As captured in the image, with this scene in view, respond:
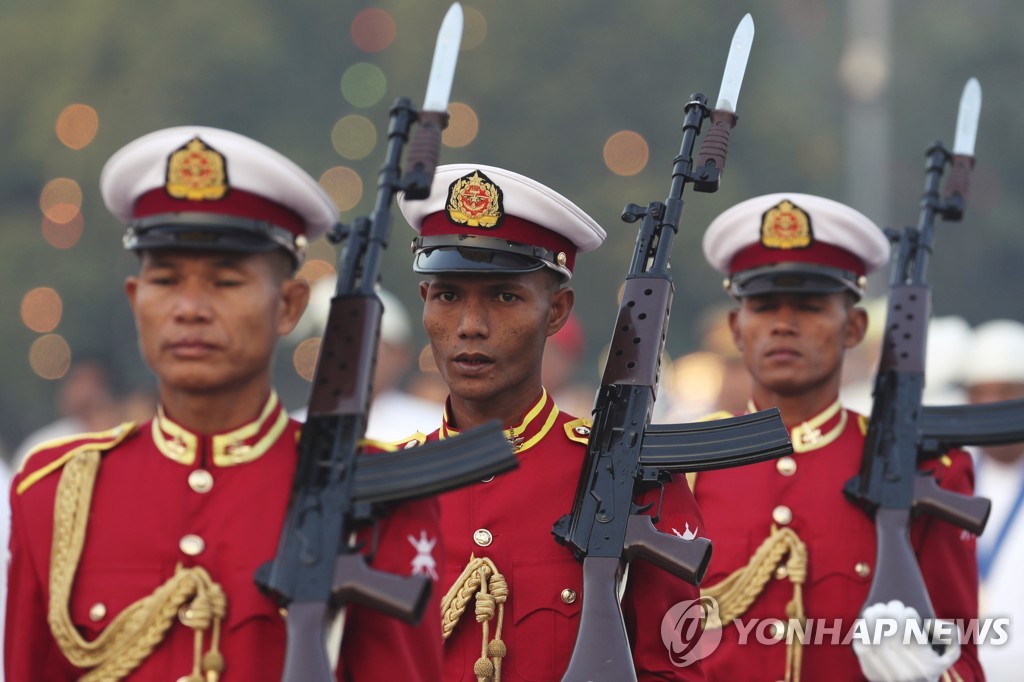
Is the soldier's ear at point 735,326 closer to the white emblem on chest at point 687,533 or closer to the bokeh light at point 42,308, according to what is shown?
the white emblem on chest at point 687,533

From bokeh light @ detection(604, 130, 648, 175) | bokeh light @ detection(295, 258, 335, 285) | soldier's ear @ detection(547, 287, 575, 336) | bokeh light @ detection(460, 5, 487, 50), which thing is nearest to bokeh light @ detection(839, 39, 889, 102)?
bokeh light @ detection(604, 130, 648, 175)

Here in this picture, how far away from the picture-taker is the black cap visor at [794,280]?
6750 mm

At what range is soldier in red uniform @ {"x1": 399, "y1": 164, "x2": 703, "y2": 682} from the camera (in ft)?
17.5

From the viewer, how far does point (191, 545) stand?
14.9ft

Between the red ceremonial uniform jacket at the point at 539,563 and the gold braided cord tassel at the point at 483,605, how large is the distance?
0.03 metres

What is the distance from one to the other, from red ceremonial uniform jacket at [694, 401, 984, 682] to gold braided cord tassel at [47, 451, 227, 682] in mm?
2379

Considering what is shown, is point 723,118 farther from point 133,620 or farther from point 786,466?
point 133,620

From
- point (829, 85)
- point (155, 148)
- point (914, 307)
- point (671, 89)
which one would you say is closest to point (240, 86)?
point (671, 89)

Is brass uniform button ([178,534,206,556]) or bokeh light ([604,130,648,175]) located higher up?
bokeh light ([604,130,648,175])

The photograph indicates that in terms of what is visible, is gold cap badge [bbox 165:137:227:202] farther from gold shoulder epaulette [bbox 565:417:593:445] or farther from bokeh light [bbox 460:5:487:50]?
bokeh light [bbox 460:5:487:50]

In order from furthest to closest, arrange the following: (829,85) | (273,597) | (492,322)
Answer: (829,85) → (492,322) → (273,597)

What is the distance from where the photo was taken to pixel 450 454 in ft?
15.1

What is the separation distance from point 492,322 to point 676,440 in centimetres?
65

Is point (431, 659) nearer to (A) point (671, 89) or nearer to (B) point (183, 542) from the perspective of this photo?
(B) point (183, 542)
